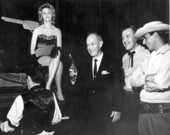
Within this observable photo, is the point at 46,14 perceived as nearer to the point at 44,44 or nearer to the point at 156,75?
the point at 44,44

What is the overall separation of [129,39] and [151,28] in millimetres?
355

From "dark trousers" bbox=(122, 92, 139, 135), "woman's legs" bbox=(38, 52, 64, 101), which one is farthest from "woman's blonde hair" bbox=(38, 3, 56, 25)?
"dark trousers" bbox=(122, 92, 139, 135)

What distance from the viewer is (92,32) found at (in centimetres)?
490

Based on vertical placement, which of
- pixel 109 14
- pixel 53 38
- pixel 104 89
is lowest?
pixel 104 89

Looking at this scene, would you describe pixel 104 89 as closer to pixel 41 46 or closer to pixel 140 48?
pixel 140 48

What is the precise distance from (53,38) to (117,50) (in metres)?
0.95

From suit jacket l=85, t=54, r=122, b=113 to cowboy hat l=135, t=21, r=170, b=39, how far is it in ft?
1.76

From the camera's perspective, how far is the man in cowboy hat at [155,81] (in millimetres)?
4730

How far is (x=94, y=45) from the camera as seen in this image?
4.93 metres

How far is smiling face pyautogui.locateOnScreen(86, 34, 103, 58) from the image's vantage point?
4910 millimetres

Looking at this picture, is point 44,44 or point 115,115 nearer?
point 44,44

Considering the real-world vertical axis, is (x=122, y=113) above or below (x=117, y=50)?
below

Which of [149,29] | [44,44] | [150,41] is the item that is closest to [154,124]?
[150,41]

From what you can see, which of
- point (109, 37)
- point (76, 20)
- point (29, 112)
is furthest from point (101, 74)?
point (29, 112)
